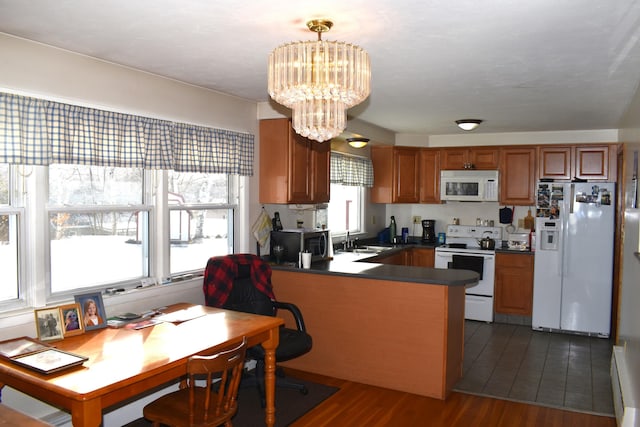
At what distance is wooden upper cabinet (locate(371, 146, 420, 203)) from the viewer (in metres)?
6.62

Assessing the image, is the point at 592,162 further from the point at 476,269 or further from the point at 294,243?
the point at 294,243

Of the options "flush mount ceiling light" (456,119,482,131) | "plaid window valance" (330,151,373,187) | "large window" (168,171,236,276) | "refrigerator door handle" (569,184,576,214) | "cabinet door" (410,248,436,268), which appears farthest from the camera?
"cabinet door" (410,248,436,268)

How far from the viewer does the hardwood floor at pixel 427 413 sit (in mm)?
3385

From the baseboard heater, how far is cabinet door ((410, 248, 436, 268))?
2721mm

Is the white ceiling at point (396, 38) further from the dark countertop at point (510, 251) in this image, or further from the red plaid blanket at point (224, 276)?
the dark countertop at point (510, 251)

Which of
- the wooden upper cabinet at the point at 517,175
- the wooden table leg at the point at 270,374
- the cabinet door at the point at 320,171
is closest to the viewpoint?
the wooden table leg at the point at 270,374

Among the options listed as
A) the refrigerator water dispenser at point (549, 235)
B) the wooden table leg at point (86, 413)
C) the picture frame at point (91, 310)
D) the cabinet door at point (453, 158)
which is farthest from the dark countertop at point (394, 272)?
the cabinet door at point (453, 158)

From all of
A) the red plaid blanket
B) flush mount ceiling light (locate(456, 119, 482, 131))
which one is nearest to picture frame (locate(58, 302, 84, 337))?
the red plaid blanket

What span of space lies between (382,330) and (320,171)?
1.67 m

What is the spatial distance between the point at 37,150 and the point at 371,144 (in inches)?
169

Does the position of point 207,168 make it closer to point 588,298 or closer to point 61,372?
point 61,372

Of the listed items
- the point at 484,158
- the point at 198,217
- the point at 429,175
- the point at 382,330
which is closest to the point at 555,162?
the point at 484,158

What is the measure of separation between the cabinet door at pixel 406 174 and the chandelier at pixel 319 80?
4.50 m

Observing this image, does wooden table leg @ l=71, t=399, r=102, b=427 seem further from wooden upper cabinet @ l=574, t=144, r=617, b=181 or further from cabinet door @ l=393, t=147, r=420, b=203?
wooden upper cabinet @ l=574, t=144, r=617, b=181
